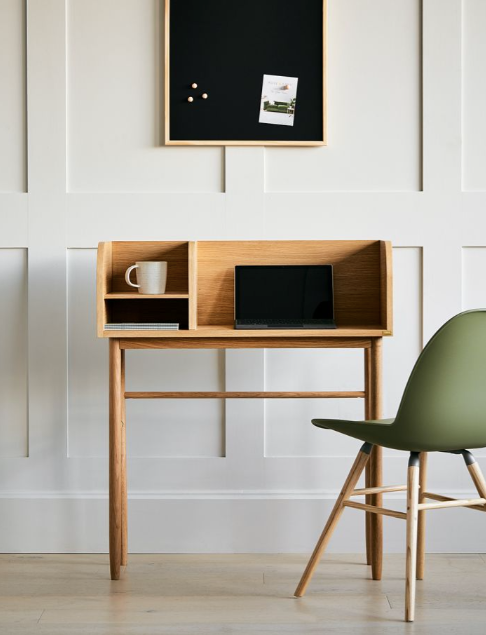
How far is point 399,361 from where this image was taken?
270cm

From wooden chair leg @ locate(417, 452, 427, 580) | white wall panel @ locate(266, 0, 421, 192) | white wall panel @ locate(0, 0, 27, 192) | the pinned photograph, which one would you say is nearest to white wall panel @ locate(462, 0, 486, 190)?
white wall panel @ locate(266, 0, 421, 192)

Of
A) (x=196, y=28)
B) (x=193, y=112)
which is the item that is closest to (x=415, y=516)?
(x=193, y=112)

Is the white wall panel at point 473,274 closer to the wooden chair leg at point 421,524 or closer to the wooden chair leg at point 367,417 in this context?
the wooden chair leg at point 367,417

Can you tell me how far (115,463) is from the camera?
2.37m

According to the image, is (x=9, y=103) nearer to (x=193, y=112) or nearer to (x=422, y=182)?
(x=193, y=112)

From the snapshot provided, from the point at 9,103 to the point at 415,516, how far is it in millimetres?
1923

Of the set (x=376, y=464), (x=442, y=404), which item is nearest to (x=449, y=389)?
(x=442, y=404)

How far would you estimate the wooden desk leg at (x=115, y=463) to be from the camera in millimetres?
2350

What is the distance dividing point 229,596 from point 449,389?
2.90 ft

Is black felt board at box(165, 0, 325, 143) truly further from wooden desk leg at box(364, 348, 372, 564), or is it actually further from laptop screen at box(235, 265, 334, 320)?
wooden desk leg at box(364, 348, 372, 564)

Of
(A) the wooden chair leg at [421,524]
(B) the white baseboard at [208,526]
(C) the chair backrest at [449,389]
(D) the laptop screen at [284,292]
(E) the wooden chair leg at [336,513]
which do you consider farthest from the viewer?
(B) the white baseboard at [208,526]

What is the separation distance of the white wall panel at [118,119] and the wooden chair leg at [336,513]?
114 cm

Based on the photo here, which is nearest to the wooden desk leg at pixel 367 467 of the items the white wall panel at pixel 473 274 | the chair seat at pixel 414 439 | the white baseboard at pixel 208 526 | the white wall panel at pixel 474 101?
the white baseboard at pixel 208 526

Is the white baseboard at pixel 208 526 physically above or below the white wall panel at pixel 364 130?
below
